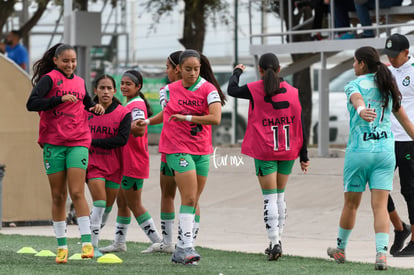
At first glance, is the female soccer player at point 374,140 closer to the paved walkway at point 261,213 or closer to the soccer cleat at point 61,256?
the paved walkway at point 261,213

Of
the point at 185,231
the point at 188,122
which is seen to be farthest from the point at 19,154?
the point at 185,231

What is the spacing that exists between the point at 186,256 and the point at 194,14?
54.8 ft

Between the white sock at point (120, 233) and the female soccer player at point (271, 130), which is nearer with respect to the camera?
the female soccer player at point (271, 130)

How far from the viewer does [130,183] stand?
35.1 ft

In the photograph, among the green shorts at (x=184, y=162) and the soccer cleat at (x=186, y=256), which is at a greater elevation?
the green shorts at (x=184, y=162)

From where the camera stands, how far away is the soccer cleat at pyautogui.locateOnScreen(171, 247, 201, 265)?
30.2ft

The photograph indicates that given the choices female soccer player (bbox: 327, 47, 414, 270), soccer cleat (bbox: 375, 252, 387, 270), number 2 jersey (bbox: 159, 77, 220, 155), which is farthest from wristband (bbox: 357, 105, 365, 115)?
number 2 jersey (bbox: 159, 77, 220, 155)

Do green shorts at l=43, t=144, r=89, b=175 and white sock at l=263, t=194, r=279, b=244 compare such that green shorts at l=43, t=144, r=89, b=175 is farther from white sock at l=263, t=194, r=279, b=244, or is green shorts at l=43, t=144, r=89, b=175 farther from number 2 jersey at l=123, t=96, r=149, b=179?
white sock at l=263, t=194, r=279, b=244

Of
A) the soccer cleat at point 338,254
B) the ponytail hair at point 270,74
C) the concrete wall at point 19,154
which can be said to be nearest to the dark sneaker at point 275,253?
the soccer cleat at point 338,254

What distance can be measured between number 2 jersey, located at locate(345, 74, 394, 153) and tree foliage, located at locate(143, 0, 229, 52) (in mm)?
15340

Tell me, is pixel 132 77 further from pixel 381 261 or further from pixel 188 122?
pixel 381 261

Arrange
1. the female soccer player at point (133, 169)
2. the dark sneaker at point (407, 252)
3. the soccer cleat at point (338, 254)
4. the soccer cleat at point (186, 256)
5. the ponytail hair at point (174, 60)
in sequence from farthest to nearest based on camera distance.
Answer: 1. the female soccer player at point (133, 169)
2. the dark sneaker at point (407, 252)
3. the ponytail hair at point (174, 60)
4. the soccer cleat at point (338, 254)
5. the soccer cleat at point (186, 256)

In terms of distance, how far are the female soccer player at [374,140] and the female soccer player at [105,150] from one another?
2.18 m

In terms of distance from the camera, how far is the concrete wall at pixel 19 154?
14125 mm
